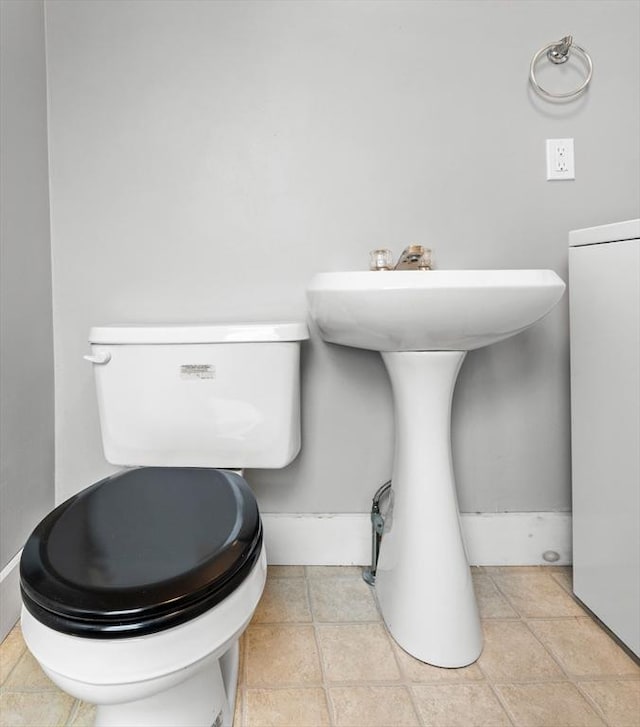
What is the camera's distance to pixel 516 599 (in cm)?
126

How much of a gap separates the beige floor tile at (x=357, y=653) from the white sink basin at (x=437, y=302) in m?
0.63

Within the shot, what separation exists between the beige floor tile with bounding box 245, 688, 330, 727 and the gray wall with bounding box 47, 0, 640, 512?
2.34ft

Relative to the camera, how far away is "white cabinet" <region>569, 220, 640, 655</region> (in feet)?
3.34

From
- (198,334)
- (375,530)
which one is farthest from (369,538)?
(198,334)

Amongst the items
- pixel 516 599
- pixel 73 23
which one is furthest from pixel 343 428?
pixel 73 23

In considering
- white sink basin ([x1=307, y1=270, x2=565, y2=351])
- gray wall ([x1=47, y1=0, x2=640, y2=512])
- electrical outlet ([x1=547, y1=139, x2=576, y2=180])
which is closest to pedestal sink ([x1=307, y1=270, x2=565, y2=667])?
white sink basin ([x1=307, y1=270, x2=565, y2=351])

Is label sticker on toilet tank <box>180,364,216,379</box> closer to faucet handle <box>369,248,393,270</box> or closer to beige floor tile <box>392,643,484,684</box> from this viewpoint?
faucet handle <box>369,248,393,270</box>

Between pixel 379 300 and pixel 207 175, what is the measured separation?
Answer: 663 millimetres

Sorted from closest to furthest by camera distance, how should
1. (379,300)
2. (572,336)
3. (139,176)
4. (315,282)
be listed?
(379,300) < (315,282) < (572,336) < (139,176)

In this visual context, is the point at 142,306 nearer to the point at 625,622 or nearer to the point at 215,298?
the point at 215,298

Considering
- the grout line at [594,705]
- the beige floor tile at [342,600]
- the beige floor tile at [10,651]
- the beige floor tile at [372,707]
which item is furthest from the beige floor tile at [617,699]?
the beige floor tile at [10,651]

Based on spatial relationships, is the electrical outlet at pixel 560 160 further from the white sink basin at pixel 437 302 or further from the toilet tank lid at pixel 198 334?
the toilet tank lid at pixel 198 334

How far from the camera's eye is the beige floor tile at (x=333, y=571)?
1.36 meters

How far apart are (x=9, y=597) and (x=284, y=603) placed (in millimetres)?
605
